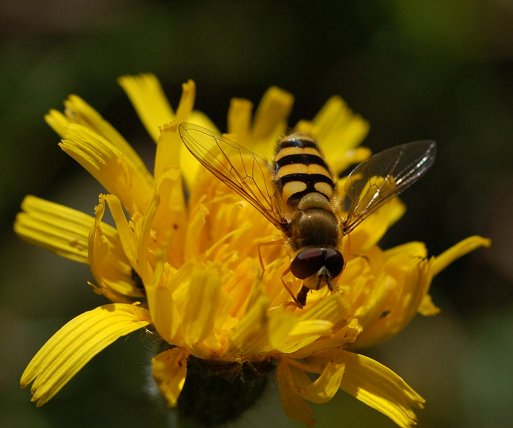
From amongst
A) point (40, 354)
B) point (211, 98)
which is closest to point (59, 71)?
point (211, 98)

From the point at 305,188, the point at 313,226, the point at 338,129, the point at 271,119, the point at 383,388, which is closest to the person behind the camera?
the point at 383,388

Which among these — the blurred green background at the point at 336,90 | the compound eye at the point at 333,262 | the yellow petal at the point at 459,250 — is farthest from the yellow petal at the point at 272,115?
the compound eye at the point at 333,262

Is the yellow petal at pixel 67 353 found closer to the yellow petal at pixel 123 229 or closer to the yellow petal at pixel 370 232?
the yellow petal at pixel 123 229

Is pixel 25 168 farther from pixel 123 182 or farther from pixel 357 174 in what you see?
pixel 357 174

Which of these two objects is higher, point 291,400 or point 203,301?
point 203,301

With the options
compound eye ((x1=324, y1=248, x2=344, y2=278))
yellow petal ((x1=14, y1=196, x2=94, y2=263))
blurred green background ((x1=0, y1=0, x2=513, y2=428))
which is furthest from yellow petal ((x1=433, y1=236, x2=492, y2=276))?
blurred green background ((x1=0, y1=0, x2=513, y2=428))

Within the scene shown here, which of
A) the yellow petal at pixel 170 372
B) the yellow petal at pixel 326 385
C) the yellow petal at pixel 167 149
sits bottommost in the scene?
the yellow petal at pixel 326 385

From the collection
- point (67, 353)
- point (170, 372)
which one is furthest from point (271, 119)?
point (67, 353)

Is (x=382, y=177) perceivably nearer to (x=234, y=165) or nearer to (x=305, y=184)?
(x=305, y=184)
